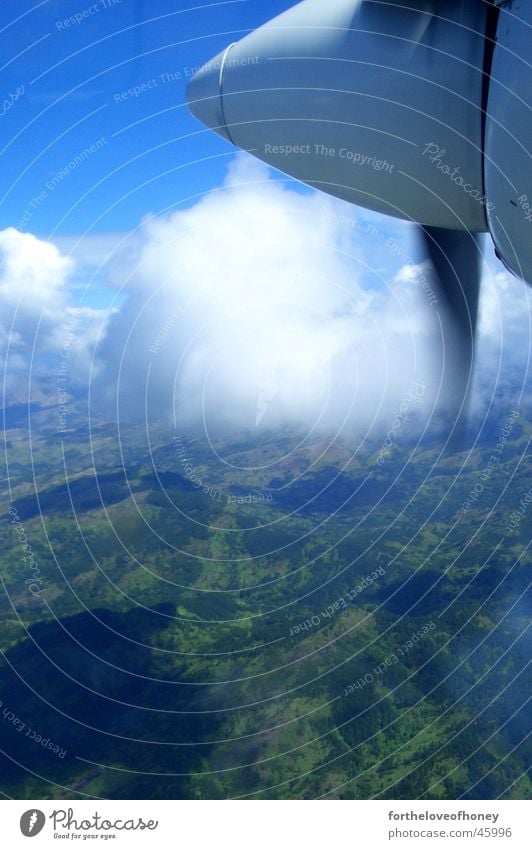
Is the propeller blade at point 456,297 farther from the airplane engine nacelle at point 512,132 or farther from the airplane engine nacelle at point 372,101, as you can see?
the airplane engine nacelle at point 512,132

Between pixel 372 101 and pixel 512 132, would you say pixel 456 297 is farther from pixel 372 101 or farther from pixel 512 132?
pixel 512 132

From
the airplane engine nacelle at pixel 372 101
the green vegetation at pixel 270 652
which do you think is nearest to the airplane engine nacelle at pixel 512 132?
the airplane engine nacelle at pixel 372 101

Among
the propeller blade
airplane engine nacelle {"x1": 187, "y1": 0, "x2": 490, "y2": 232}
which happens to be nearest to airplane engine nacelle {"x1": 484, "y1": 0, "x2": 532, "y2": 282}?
airplane engine nacelle {"x1": 187, "y1": 0, "x2": 490, "y2": 232}

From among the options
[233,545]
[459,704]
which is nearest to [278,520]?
[233,545]

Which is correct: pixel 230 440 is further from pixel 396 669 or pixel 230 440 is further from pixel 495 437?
pixel 396 669

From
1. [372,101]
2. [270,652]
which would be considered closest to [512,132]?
[372,101]

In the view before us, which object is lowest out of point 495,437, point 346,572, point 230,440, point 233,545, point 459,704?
point 459,704

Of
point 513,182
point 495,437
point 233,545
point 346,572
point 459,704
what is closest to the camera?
point 513,182
